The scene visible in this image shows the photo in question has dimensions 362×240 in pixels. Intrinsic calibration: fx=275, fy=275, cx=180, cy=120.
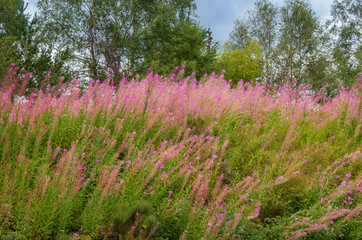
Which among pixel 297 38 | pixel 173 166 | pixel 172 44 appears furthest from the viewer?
pixel 297 38

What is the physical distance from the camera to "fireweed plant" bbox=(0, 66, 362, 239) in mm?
2168

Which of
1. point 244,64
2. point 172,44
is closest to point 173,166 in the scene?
point 172,44

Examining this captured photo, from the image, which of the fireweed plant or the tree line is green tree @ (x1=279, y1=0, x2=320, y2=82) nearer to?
the tree line

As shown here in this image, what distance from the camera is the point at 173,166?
3.22 metres

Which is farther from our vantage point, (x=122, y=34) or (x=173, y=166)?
(x=122, y=34)

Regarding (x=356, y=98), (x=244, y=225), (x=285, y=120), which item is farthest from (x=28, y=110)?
(x=356, y=98)

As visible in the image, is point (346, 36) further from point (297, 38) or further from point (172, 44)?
point (172, 44)

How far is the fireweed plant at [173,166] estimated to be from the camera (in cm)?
217

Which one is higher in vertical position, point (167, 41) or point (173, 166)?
point (167, 41)

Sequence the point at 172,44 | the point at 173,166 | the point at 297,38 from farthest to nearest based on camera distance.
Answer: the point at 297,38
the point at 172,44
the point at 173,166

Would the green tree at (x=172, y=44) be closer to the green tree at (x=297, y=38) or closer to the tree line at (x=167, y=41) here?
the tree line at (x=167, y=41)

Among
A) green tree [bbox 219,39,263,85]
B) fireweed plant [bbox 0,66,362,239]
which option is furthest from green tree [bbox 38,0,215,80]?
fireweed plant [bbox 0,66,362,239]

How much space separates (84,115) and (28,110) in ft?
2.27

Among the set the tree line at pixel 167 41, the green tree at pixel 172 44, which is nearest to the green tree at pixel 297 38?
the tree line at pixel 167 41
